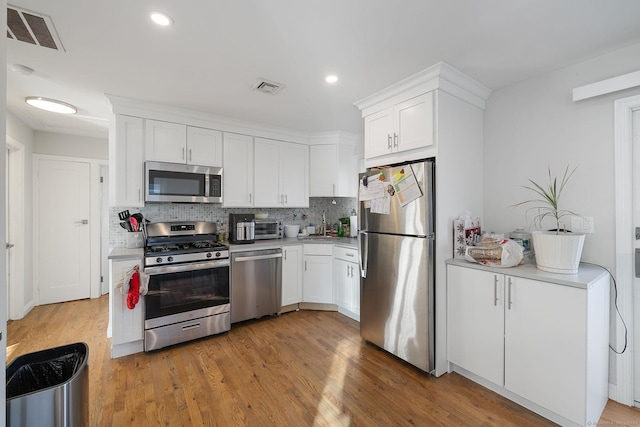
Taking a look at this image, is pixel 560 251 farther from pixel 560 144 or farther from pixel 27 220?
pixel 27 220

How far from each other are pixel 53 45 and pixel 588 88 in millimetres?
3620

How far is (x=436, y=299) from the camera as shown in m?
2.25

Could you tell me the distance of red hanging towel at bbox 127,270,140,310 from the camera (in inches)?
98.4

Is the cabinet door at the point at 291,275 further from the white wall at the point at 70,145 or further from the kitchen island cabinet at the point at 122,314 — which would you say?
the white wall at the point at 70,145

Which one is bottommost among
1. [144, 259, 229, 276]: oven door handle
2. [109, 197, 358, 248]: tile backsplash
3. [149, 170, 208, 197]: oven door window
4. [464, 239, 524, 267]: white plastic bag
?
[144, 259, 229, 276]: oven door handle

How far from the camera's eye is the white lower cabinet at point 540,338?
1650 millimetres

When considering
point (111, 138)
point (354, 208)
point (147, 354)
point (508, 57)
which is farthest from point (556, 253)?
point (111, 138)

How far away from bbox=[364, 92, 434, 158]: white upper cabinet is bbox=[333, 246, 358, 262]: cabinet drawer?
1.15 meters

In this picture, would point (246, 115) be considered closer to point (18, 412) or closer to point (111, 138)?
point (111, 138)

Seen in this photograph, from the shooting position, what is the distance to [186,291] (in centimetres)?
281

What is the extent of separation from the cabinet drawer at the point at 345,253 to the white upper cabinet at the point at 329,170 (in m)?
0.86

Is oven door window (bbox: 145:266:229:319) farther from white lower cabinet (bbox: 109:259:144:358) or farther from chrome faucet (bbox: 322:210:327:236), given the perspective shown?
chrome faucet (bbox: 322:210:327:236)

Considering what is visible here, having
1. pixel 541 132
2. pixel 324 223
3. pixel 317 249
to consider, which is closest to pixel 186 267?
pixel 317 249

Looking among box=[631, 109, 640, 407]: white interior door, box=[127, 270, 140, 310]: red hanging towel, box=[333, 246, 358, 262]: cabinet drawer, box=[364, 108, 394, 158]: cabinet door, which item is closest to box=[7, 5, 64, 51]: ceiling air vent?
box=[127, 270, 140, 310]: red hanging towel
